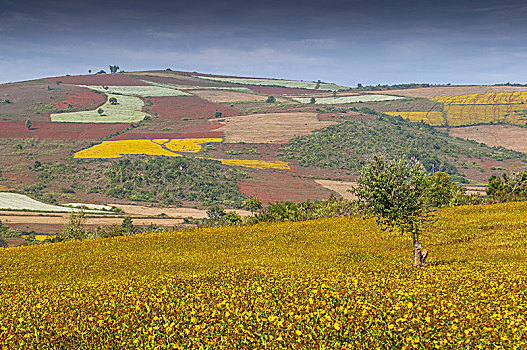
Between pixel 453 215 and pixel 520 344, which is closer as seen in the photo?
pixel 520 344

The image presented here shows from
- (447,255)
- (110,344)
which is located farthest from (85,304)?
(447,255)

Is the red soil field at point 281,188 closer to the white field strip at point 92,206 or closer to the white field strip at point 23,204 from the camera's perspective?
the white field strip at point 92,206

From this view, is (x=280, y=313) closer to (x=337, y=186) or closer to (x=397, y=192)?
(x=397, y=192)

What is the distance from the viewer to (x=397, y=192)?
30297mm

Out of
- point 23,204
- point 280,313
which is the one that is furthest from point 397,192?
point 23,204

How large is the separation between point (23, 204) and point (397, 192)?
453 feet

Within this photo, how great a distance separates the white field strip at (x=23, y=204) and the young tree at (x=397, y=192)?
120 m

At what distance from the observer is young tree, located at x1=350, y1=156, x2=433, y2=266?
29.9 meters

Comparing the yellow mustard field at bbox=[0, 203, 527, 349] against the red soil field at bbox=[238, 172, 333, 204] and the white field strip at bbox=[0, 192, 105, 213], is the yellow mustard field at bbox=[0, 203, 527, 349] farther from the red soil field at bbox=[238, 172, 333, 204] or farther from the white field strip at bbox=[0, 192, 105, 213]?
the red soil field at bbox=[238, 172, 333, 204]

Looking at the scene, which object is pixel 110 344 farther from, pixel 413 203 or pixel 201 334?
pixel 413 203

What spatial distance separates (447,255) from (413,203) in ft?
26.5

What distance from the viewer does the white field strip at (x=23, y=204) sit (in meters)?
134

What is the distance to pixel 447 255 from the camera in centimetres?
3516

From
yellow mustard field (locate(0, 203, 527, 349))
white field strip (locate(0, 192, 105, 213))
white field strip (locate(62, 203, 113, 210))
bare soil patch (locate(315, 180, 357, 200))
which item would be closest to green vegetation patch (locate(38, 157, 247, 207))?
white field strip (locate(62, 203, 113, 210))
